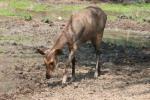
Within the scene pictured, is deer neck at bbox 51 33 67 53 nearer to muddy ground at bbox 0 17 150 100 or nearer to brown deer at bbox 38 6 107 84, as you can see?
brown deer at bbox 38 6 107 84

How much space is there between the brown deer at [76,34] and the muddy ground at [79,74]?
0.56 metres

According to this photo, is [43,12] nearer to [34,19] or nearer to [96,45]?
[34,19]

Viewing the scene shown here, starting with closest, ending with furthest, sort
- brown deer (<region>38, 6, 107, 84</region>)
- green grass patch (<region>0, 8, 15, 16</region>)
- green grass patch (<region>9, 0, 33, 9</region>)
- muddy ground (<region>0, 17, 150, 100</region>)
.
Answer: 1. muddy ground (<region>0, 17, 150, 100</region>)
2. brown deer (<region>38, 6, 107, 84</region>)
3. green grass patch (<region>0, 8, 15, 16</region>)
4. green grass patch (<region>9, 0, 33, 9</region>)

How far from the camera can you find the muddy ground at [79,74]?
1169cm

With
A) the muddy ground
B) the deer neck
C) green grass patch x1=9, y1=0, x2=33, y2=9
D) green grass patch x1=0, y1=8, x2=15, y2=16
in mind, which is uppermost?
the deer neck

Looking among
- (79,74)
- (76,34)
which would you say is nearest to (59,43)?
(76,34)

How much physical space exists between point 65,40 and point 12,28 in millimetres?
12332

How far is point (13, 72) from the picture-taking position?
14398 millimetres

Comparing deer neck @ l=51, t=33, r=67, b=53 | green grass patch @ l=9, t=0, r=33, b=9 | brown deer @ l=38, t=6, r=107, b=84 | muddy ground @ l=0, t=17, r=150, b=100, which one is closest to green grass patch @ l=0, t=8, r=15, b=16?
green grass patch @ l=9, t=0, r=33, b=9

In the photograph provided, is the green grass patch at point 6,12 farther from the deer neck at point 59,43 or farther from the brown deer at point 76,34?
the deer neck at point 59,43

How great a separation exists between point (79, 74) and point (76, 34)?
160 cm

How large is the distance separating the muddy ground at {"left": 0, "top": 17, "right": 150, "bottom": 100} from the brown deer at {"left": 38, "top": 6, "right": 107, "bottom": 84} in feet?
1.84

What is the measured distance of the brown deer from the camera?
1234cm

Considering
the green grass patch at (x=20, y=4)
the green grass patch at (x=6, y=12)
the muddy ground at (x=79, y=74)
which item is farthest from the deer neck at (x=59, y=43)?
the green grass patch at (x=20, y=4)
